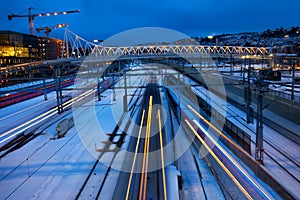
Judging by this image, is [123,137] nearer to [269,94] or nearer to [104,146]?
[104,146]

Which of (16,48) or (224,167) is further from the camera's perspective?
(16,48)

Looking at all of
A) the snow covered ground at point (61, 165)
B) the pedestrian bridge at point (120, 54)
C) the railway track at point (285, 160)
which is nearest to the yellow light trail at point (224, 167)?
the snow covered ground at point (61, 165)

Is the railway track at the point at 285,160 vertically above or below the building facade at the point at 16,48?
below

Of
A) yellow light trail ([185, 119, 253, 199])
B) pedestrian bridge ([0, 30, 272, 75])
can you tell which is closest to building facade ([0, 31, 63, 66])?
pedestrian bridge ([0, 30, 272, 75])

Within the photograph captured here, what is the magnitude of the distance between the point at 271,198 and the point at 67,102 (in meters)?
12.4

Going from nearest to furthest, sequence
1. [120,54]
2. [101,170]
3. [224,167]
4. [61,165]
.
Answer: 1. [101,170]
2. [224,167]
3. [61,165]
4. [120,54]

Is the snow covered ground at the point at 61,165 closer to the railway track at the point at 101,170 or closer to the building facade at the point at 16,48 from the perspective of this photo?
the railway track at the point at 101,170

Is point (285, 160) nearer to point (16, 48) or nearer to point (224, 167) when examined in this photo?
point (224, 167)

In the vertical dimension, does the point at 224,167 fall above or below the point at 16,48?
below

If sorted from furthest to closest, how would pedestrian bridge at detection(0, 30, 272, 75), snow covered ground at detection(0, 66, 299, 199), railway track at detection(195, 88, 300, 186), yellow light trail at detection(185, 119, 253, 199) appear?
pedestrian bridge at detection(0, 30, 272, 75) < railway track at detection(195, 88, 300, 186) < snow covered ground at detection(0, 66, 299, 199) < yellow light trail at detection(185, 119, 253, 199)

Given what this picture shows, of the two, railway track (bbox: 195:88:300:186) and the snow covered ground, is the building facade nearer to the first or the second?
the snow covered ground

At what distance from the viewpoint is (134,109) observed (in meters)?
12.9

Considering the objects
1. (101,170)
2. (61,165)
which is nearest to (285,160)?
(101,170)

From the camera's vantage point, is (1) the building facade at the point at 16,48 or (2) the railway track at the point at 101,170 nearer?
(2) the railway track at the point at 101,170
